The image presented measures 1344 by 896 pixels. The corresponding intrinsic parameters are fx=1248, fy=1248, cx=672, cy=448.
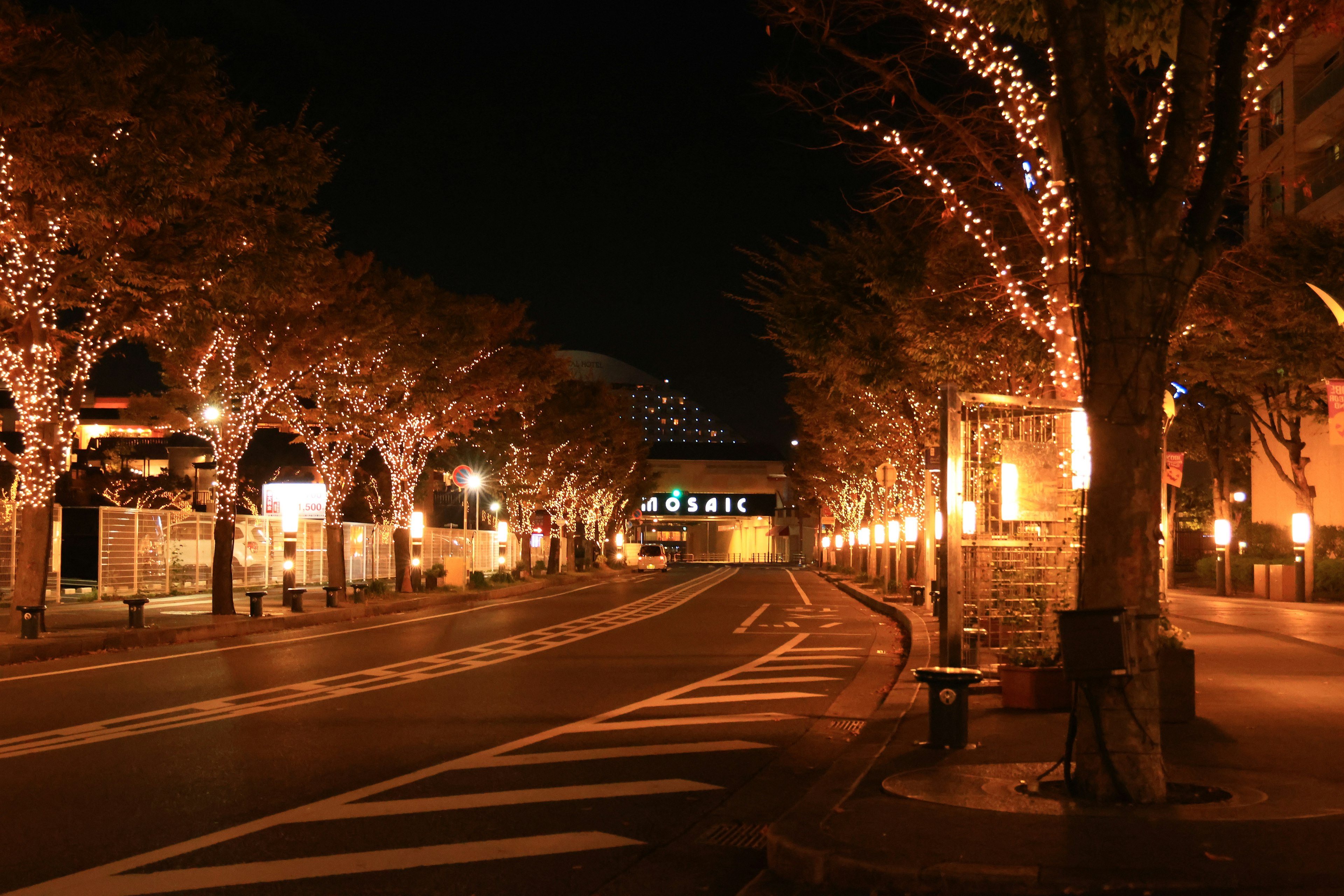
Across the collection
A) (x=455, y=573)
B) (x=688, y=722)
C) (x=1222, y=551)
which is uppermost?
(x=1222, y=551)

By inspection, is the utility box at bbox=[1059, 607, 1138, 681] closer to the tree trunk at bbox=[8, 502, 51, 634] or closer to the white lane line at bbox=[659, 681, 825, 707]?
the white lane line at bbox=[659, 681, 825, 707]

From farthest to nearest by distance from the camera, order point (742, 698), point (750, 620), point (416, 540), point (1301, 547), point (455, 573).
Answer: point (455, 573) < point (416, 540) < point (1301, 547) < point (750, 620) < point (742, 698)

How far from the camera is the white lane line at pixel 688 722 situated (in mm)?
11422

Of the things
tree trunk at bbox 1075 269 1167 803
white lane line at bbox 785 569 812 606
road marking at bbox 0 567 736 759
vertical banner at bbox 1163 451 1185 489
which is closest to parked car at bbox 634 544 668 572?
white lane line at bbox 785 569 812 606

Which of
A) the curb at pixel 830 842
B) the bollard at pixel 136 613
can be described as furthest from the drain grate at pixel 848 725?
the bollard at pixel 136 613

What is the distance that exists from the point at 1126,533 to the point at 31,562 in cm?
1932

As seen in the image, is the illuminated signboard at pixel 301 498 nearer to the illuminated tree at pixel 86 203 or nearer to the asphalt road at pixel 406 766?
the illuminated tree at pixel 86 203

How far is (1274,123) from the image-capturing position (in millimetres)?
46375

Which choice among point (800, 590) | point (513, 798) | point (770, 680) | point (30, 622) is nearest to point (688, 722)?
point (513, 798)

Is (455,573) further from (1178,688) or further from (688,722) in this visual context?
(1178,688)

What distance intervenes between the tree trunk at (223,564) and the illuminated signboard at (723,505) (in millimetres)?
98080

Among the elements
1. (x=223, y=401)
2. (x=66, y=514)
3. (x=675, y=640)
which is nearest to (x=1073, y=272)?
(x=675, y=640)

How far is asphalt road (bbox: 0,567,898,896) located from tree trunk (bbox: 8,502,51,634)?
Answer: 2596mm

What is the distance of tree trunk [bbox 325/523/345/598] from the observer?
106ft
